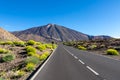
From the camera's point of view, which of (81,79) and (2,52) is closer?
(81,79)

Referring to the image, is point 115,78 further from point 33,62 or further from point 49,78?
point 33,62

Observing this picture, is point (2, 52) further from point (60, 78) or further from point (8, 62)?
point (60, 78)

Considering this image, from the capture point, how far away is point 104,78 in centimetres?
902

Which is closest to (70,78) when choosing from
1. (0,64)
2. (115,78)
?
(115,78)

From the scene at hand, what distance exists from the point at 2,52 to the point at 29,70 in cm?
1275

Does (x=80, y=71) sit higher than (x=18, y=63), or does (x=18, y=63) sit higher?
(x=80, y=71)

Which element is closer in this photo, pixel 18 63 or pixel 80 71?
pixel 80 71

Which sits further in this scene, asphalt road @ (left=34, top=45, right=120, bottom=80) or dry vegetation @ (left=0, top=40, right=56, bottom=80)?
dry vegetation @ (left=0, top=40, right=56, bottom=80)

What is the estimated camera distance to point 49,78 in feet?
30.0

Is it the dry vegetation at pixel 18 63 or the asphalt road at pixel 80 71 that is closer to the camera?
the asphalt road at pixel 80 71

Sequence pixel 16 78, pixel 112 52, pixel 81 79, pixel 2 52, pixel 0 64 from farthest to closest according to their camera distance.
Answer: pixel 112 52 < pixel 2 52 < pixel 0 64 < pixel 16 78 < pixel 81 79

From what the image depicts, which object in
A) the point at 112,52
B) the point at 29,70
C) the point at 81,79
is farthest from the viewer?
the point at 112,52

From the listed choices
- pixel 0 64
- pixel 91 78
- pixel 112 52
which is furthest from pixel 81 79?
pixel 112 52

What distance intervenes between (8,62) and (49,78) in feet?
38.2
